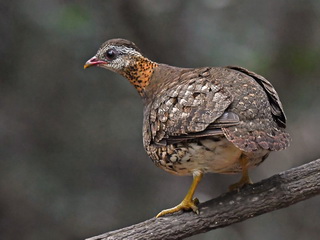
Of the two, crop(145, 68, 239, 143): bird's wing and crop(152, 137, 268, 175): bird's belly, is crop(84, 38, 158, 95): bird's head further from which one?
crop(152, 137, 268, 175): bird's belly

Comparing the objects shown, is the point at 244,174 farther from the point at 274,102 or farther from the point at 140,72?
the point at 140,72

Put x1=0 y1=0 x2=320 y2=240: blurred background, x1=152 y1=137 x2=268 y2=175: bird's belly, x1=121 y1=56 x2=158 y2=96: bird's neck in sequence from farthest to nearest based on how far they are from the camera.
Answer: x1=0 y1=0 x2=320 y2=240: blurred background → x1=121 y1=56 x2=158 y2=96: bird's neck → x1=152 y1=137 x2=268 y2=175: bird's belly

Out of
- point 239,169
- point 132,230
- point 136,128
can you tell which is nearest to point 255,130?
point 239,169

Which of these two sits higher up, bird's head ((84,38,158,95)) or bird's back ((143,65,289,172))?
bird's head ((84,38,158,95))

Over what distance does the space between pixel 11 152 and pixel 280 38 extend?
3.39 m

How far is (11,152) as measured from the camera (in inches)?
298

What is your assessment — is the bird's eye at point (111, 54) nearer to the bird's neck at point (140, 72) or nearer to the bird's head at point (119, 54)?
the bird's head at point (119, 54)

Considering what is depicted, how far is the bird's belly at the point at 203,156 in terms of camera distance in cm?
427

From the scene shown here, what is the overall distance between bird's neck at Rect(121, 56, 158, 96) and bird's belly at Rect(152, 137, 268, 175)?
2.65 feet

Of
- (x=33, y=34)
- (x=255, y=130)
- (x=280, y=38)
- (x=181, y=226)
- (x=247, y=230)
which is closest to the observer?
(x=255, y=130)

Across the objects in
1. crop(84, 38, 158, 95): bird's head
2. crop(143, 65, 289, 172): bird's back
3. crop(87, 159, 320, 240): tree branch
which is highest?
crop(84, 38, 158, 95): bird's head

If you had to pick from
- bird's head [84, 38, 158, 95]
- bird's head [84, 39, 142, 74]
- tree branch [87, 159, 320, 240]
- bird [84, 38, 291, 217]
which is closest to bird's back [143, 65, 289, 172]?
bird [84, 38, 291, 217]

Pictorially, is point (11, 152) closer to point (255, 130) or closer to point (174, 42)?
point (174, 42)

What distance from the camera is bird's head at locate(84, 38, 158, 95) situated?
17.1ft
